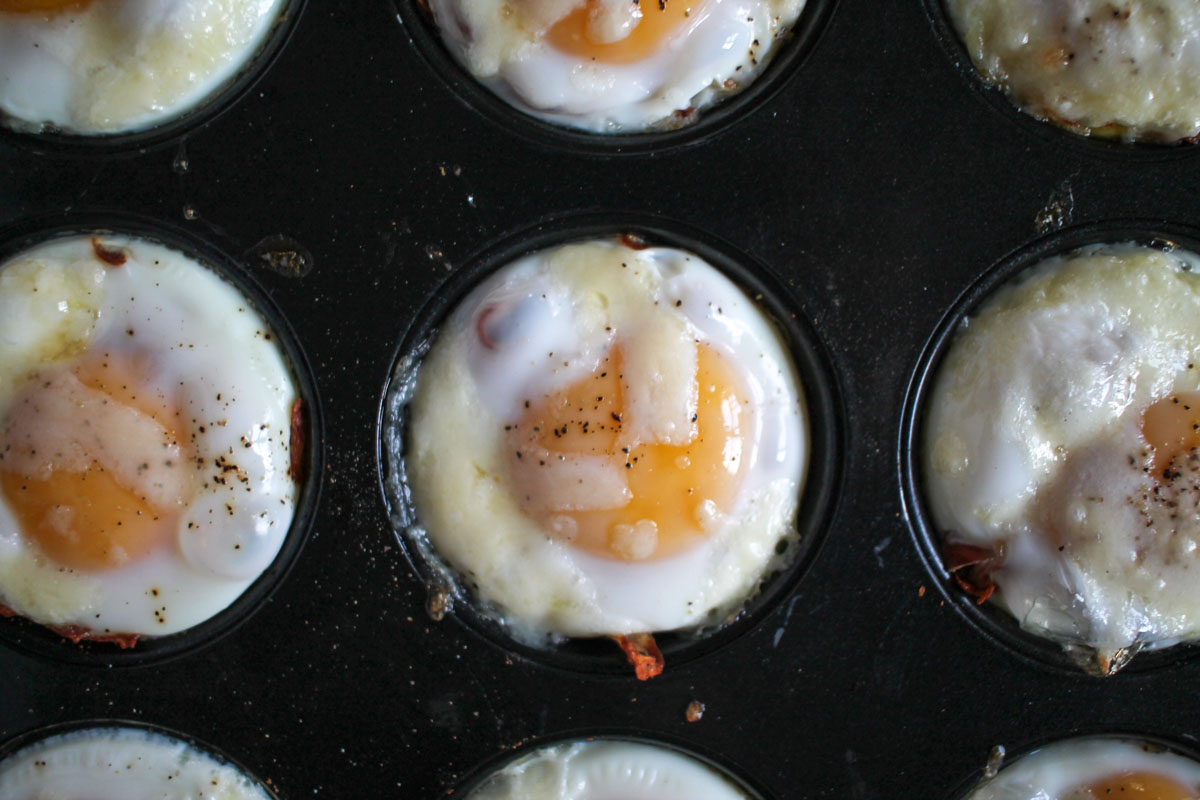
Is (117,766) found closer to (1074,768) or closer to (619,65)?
(619,65)

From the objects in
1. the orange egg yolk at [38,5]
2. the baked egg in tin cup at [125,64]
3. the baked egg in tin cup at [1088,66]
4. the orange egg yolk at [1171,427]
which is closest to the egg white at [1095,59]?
the baked egg in tin cup at [1088,66]

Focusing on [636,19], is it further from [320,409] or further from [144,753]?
[144,753]

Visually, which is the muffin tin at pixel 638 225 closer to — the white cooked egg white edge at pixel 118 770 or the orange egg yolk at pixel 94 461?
the white cooked egg white edge at pixel 118 770

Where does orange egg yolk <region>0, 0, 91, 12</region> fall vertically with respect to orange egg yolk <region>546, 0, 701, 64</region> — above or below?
above

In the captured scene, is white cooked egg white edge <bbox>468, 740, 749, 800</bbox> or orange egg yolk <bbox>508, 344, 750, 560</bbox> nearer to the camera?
orange egg yolk <bbox>508, 344, 750, 560</bbox>

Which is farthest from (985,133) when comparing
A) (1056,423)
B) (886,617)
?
(886,617)

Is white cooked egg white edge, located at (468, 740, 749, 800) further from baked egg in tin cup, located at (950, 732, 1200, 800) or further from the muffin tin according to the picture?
baked egg in tin cup, located at (950, 732, 1200, 800)

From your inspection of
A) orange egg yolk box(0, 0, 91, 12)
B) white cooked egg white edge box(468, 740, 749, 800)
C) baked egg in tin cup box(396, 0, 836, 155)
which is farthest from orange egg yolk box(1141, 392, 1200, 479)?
orange egg yolk box(0, 0, 91, 12)
